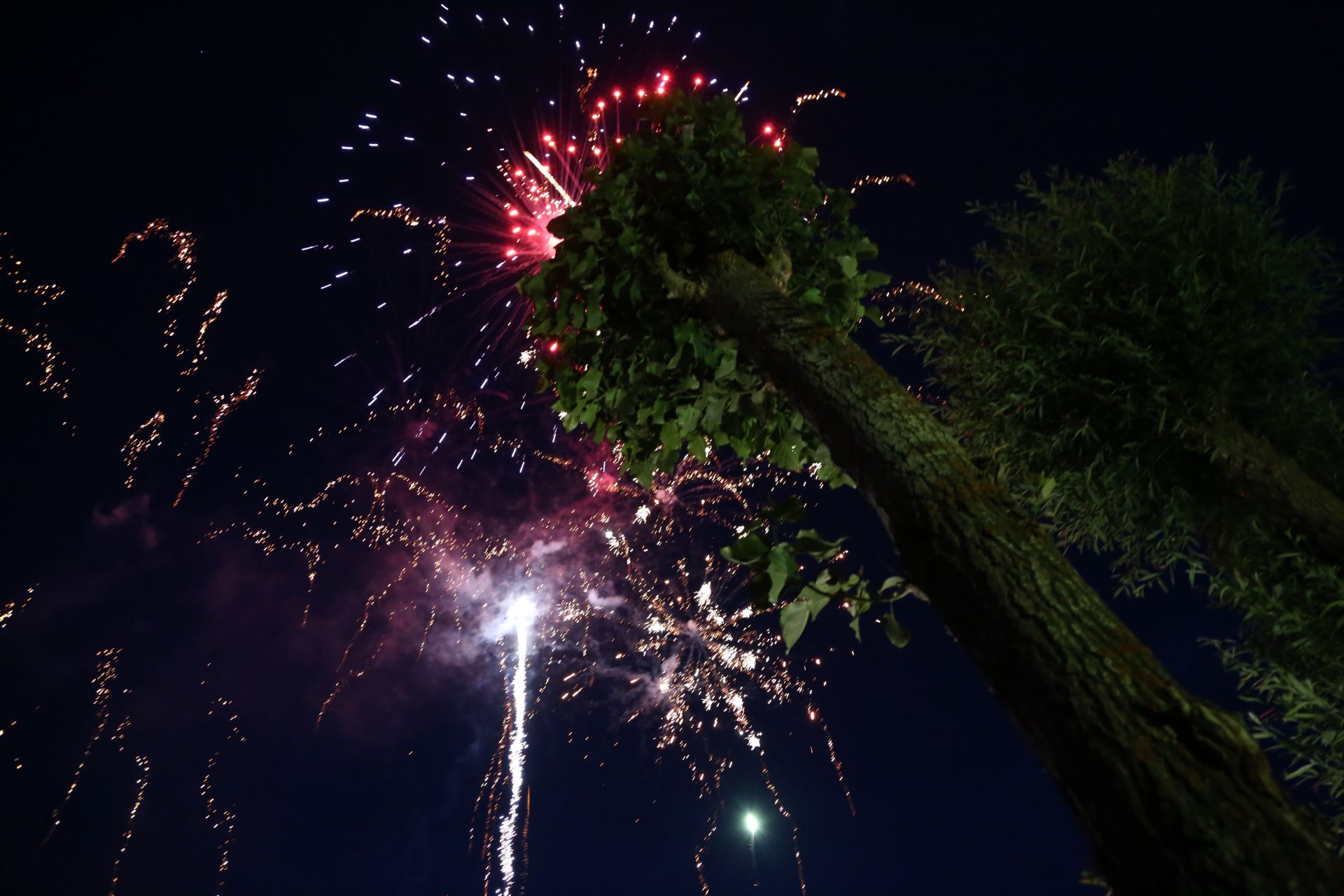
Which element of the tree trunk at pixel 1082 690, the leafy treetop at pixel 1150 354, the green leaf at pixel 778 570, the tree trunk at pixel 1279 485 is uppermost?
the leafy treetop at pixel 1150 354

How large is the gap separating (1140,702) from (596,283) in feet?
11.1

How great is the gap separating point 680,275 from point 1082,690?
10.4ft

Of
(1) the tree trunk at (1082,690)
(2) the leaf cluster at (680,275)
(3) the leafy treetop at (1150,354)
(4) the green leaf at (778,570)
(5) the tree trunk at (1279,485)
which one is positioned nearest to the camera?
(1) the tree trunk at (1082,690)

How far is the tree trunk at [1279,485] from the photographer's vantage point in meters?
4.18

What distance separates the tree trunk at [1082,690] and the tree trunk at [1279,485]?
12.2 ft

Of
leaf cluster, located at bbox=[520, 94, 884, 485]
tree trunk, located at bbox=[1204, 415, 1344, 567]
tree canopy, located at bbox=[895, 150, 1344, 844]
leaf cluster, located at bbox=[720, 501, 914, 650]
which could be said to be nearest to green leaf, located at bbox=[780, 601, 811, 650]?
leaf cluster, located at bbox=[720, 501, 914, 650]

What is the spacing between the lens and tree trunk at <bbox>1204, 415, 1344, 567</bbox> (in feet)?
13.7

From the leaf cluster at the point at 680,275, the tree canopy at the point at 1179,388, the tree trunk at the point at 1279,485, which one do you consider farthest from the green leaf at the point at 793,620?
the tree trunk at the point at 1279,485

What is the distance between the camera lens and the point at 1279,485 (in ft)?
14.5

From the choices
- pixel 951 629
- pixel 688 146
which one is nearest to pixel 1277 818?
pixel 951 629

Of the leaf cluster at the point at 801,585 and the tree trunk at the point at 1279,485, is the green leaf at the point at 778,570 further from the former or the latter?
the tree trunk at the point at 1279,485

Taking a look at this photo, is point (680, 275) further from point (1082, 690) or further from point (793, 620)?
point (1082, 690)

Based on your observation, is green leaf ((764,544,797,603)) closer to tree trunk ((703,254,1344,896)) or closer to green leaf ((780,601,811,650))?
green leaf ((780,601,811,650))

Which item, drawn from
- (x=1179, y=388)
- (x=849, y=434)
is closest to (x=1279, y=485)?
(x=1179, y=388)
